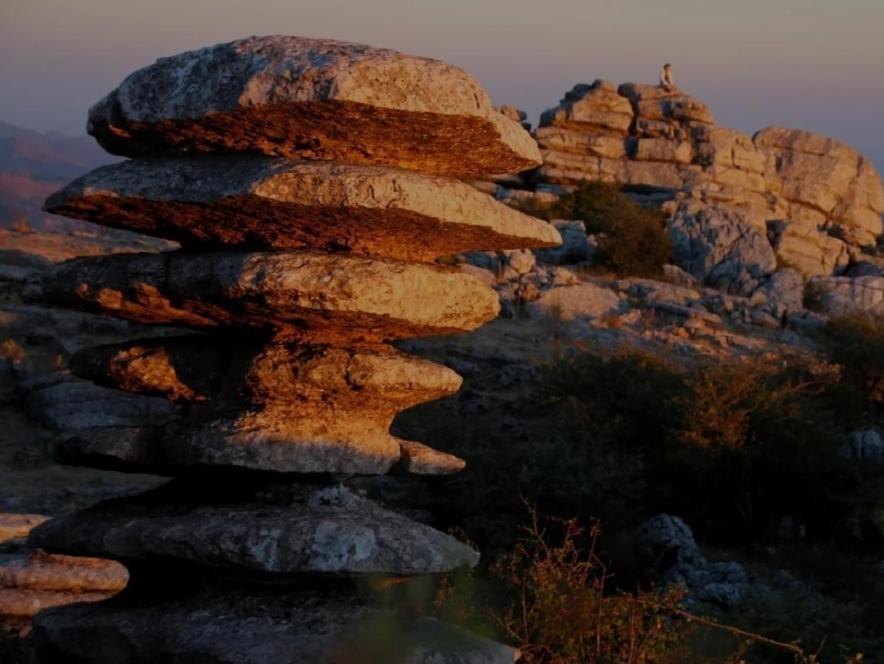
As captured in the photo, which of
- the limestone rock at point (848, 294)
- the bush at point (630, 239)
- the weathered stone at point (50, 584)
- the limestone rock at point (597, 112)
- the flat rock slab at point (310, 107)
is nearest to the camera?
the flat rock slab at point (310, 107)

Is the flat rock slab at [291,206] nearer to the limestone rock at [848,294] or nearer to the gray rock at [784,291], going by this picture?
the gray rock at [784,291]

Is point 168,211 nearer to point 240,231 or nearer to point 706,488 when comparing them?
point 240,231

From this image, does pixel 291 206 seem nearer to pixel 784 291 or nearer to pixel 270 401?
pixel 270 401

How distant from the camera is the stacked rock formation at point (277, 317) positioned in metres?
5.65

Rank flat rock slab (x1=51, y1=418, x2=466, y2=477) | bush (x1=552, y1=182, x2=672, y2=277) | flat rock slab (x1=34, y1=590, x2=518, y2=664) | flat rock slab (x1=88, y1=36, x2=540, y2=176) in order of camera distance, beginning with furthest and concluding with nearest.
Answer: bush (x1=552, y1=182, x2=672, y2=277), flat rock slab (x1=51, y1=418, x2=466, y2=477), flat rock slab (x1=88, y1=36, x2=540, y2=176), flat rock slab (x1=34, y1=590, x2=518, y2=664)

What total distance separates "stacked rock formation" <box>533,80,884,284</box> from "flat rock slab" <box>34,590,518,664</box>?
3367cm

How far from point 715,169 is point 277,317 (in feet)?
137

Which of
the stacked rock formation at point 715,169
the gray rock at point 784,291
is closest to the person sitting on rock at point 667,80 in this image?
the stacked rock formation at point 715,169

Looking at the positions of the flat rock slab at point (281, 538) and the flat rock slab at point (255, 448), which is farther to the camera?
the flat rock slab at point (255, 448)

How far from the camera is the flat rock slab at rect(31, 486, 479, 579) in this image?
18.4ft

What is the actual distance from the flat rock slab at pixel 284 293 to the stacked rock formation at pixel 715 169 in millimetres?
33058

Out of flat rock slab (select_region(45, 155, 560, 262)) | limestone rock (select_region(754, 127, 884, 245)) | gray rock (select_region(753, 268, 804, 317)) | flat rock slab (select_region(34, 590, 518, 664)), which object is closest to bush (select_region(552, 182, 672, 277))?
gray rock (select_region(753, 268, 804, 317))

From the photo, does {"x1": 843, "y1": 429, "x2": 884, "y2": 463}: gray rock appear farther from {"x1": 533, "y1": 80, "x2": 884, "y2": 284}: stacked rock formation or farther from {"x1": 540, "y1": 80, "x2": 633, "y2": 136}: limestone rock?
{"x1": 540, "y1": 80, "x2": 633, "y2": 136}: limestone rock

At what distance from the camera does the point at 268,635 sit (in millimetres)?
5609
